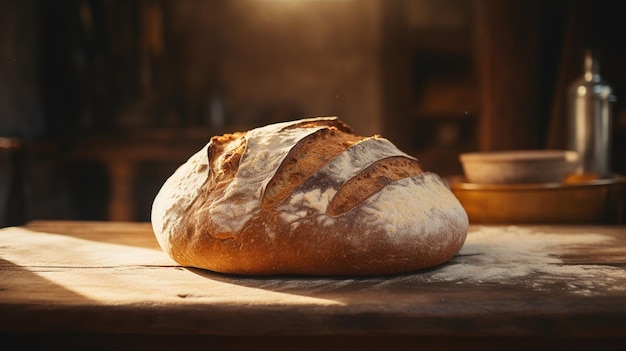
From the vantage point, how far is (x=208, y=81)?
593cm

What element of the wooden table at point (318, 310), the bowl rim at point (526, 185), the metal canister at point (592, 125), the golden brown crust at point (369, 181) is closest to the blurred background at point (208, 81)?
the metal canister at point (592, 125)

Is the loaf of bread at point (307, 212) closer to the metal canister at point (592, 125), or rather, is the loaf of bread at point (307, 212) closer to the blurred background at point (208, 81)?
the metal canister at point (592, 125)

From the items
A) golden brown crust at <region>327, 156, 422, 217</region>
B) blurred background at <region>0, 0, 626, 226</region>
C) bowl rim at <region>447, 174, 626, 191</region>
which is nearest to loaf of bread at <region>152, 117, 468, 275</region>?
golden brown crust at <region>327, 156, 422, 217</region>

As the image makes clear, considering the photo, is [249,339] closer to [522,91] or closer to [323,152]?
[323,152]

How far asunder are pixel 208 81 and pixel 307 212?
4915 millimetres

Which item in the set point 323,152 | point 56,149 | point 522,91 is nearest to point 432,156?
point 522,91

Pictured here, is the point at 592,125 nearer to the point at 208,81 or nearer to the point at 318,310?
the point at 318,310

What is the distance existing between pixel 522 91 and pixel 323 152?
91.9 inches

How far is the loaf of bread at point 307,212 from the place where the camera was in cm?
122

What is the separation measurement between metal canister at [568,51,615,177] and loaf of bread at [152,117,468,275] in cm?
132

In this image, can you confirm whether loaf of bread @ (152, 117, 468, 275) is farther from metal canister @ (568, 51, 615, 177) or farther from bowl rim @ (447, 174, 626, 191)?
metal canister @ (568, 51, 615, 177)

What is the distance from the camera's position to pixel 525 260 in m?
1.40

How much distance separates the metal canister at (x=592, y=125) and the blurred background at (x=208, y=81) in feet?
3.43

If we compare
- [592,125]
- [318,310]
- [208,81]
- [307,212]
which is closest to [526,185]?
[592,125]
